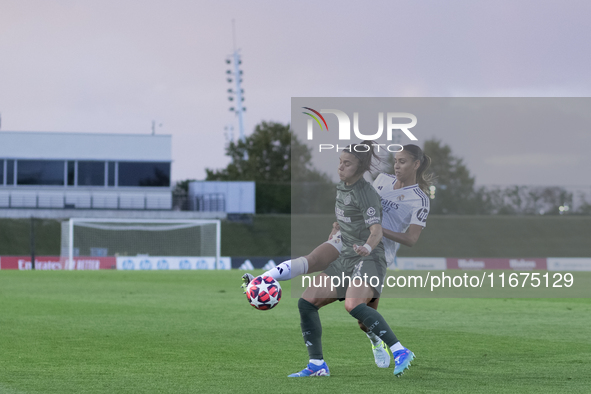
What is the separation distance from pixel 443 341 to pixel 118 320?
18.9ft

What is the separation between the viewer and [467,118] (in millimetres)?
11203

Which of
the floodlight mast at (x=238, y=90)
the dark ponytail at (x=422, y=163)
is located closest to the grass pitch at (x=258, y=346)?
the dark ponytail at (x=422, y=163)

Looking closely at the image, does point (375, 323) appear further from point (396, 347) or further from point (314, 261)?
point (314, 261)

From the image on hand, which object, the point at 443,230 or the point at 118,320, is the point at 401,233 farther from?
the point at 443,230

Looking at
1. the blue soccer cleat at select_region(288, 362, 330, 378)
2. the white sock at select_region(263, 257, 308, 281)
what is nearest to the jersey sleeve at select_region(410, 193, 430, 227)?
the white sock at select_region(263, 257, 308, 281)

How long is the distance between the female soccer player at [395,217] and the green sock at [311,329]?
0.39 m

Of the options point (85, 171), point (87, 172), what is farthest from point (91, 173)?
point (85, 171)

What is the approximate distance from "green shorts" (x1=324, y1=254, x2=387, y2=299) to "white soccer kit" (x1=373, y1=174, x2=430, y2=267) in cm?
39

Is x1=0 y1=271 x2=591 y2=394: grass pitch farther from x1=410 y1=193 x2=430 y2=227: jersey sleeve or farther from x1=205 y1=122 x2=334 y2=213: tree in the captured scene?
x1=205 y1=122 x2=334 y2=213: tree

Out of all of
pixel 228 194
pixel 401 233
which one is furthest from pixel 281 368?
pixel 228 194

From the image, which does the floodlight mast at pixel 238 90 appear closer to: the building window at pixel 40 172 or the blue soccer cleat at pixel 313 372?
the building window at pixel 40 172

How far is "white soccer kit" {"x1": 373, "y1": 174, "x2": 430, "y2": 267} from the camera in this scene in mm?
7961

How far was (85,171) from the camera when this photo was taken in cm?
5097

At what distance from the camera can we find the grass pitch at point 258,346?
22.4ft
